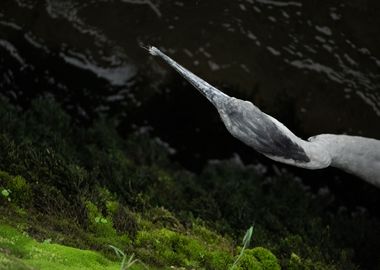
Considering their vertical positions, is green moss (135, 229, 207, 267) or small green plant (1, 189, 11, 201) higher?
small green plant (1, 189, 11, 201)

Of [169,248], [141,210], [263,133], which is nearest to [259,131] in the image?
[263,133]

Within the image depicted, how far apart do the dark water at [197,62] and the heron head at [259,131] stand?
178 inches

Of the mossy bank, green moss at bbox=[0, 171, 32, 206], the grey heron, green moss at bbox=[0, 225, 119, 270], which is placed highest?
the grey heron

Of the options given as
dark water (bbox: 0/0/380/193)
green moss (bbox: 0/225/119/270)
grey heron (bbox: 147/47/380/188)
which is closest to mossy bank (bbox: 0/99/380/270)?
green moss (bbox: 0/225/119/270)

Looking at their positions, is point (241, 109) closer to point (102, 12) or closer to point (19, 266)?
point (19, 266)

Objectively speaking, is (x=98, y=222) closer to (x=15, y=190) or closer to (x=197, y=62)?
(x=15, y=190)

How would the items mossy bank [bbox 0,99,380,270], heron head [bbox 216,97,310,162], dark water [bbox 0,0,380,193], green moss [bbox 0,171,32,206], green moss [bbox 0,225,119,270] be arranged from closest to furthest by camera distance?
heron head [bbox 216,97,310,162] < green moss [bbox 0,225,119,270] < mossy bank [bbox 0,99,380,270] < green moss [bbox 0,171,32,206] < dark water [bbox 0,0,380,193]

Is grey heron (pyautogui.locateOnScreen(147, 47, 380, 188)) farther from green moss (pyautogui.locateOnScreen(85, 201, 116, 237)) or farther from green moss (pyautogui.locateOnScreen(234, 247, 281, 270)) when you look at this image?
green moss (pyautogui.locateOnScreen(85, 201, 116, 237))

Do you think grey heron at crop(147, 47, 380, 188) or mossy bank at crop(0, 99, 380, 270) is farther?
mossy bank at crop(0, 99, 380, 270)

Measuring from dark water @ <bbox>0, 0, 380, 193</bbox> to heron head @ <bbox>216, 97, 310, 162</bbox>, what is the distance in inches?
178

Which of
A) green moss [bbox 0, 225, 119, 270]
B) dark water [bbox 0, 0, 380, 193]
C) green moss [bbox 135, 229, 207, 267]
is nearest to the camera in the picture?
green moss [bbox 0, 225, 119, 270]

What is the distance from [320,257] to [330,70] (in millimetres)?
3235

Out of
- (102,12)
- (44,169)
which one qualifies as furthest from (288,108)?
(44,169)

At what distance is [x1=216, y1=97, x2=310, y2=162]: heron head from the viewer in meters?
5.61
